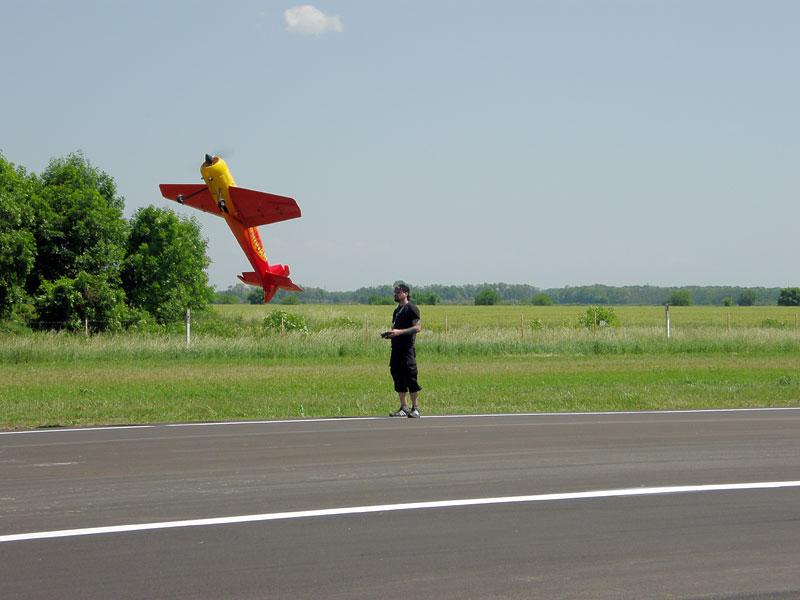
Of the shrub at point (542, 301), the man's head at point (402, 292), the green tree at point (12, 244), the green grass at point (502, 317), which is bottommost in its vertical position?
the green grass at point (502, 317)

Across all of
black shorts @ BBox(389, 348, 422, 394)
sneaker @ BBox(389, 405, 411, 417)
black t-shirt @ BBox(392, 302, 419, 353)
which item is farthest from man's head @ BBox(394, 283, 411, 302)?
sneaker @ BBox(389, 405, 411, 417)

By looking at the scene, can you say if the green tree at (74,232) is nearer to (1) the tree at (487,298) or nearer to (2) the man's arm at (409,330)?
(2) the man's arm at (409,330)

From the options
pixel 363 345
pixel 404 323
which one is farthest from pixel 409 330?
pixel 363 345

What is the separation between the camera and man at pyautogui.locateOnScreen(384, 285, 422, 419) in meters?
12.8

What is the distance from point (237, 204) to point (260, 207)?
0.81 m

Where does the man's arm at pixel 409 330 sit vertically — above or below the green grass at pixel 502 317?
above

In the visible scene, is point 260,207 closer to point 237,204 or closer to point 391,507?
point 237,204

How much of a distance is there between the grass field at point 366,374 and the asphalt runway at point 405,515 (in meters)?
3.48

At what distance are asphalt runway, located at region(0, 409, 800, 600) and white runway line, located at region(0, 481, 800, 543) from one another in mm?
24

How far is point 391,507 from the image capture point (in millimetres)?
6941

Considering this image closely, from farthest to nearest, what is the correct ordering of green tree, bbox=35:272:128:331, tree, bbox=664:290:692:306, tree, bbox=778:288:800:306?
1. tree, bbox=664:290:692:306
2. tree, bbox=778:288:800:306
3. green tree, bbox=35:272:128:331

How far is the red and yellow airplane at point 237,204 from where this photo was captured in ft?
88.1

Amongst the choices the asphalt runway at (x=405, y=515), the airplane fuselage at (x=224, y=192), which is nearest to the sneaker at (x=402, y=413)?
the asphalt runway at (x=405, y=515)

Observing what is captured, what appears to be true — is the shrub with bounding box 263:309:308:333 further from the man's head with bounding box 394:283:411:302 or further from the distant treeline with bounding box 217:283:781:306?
the distant treeline with bounding box 217:283:781:306
